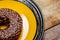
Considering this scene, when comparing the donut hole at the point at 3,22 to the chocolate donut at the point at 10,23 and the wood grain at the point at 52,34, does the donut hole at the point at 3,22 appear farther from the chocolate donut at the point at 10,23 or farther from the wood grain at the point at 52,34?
the wood grain at the point at 52,34

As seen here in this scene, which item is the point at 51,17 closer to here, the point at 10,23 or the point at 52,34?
the point at 52,34

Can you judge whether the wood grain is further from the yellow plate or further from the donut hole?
the donut hole

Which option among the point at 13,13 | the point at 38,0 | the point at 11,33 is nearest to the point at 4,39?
the point at 11,33

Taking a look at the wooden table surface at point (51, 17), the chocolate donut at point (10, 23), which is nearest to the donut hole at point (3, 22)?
the chocolate donut at point (10, 23)

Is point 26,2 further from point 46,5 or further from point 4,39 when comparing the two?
point 4,39

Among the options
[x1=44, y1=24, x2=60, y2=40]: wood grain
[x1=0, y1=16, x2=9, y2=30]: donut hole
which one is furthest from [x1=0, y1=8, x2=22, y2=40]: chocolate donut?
[x1=44, y1=24, x2=60, y2=40]: wood grain

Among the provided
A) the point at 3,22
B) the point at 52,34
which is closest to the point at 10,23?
the point at 3,22
